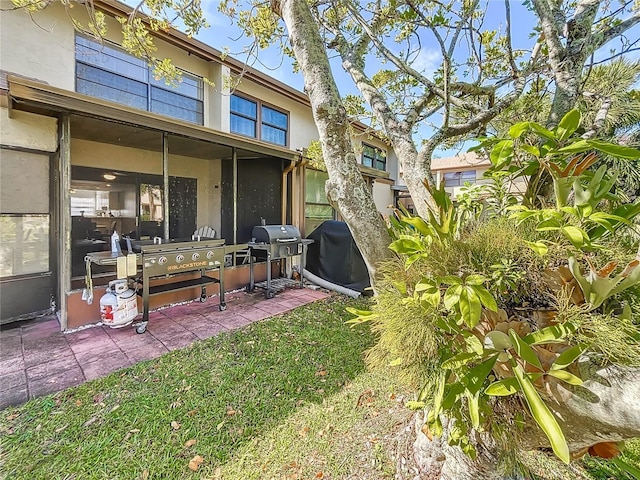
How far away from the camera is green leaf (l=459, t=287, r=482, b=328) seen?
912mm

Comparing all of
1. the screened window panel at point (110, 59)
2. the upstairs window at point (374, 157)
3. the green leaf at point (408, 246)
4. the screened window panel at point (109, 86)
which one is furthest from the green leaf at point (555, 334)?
the upstairs window at point (374, 157)

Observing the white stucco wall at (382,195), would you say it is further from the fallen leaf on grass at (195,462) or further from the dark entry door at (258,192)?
the fallen leaf on grass at (195,462)

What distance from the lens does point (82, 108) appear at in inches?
150

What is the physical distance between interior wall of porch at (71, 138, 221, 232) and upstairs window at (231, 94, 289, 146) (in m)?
1.21

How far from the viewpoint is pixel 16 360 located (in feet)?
10.9

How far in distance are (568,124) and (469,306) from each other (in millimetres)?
612

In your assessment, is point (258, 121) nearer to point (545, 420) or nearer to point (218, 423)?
point (218, 423)

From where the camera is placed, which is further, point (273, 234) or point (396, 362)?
point (273, 234)

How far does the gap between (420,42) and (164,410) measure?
5.40m

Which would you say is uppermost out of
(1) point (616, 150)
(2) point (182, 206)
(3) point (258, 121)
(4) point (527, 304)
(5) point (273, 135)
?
(3) point (258, 121)

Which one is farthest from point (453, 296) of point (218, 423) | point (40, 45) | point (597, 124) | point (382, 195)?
point (382, 195)

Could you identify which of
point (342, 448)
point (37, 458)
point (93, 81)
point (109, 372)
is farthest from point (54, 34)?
point (342, 448)

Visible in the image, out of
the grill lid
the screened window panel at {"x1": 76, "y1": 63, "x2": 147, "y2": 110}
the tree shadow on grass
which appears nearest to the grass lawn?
the tree shadow on grass

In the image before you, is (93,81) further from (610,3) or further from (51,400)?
(610,3)
